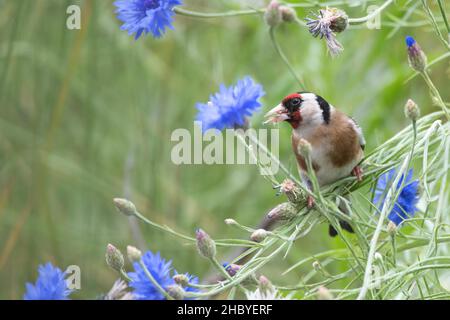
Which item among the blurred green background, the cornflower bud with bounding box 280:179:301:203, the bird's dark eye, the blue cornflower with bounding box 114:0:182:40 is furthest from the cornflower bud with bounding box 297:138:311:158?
the blurred green background

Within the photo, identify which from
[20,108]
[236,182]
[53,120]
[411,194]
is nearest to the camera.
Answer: [411,194]

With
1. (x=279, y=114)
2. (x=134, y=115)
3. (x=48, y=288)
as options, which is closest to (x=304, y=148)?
(x=48, y=288)

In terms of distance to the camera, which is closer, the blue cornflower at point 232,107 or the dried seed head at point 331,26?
the blue cornflower at point 232,107

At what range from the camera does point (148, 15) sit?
4.41 ft

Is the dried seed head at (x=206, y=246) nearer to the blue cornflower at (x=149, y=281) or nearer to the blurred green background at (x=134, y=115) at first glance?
the blue cornflower at (x=149, y=281)

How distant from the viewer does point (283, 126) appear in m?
2.25

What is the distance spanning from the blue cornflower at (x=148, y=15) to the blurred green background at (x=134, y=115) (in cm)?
70

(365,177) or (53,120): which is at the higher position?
(53,120)

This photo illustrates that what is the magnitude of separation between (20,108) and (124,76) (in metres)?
0.34

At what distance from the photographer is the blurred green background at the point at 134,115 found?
2.22 meters

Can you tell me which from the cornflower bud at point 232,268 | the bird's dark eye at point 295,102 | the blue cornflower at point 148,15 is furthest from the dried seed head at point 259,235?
the bird's dark eye at point 295,102

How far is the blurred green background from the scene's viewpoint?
7.29 feet
